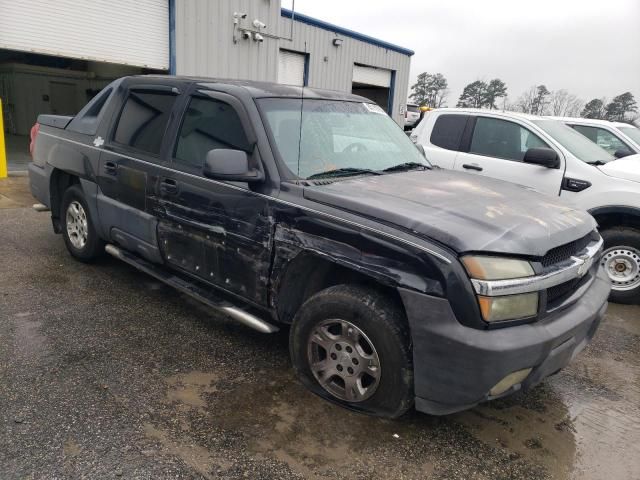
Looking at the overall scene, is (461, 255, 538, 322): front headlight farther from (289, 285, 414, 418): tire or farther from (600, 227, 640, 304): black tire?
(600, 227, 640, 304): black tire

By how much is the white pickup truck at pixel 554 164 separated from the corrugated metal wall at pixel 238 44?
5.29 meters

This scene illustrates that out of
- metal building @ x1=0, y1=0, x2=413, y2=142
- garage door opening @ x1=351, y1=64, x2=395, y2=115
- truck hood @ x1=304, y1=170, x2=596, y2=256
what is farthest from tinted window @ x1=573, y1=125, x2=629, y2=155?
garage door opening @ x1=351, y1=64, x2=395, y2=115

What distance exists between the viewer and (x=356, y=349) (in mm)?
2686

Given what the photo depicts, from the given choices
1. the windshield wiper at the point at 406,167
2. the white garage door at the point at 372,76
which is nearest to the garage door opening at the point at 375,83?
the white garage door at the point at 372,76

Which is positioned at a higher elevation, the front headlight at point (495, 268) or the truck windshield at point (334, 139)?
the truck windshield at point (334, 139)

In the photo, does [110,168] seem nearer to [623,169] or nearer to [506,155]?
[506,155]

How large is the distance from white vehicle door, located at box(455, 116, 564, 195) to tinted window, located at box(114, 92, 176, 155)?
3.52 metres

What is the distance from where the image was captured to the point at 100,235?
462 centimetres

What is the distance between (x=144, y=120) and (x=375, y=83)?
18.5 metres

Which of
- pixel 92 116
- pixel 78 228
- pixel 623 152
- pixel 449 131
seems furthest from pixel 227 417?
pixel 623 152

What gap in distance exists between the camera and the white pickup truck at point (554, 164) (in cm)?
492

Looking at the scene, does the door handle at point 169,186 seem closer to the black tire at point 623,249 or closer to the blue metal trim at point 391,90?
the black tire at point 623,249

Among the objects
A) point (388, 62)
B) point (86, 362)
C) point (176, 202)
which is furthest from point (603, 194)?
point (388, 62)

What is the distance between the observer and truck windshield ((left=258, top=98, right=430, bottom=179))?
128 inches
